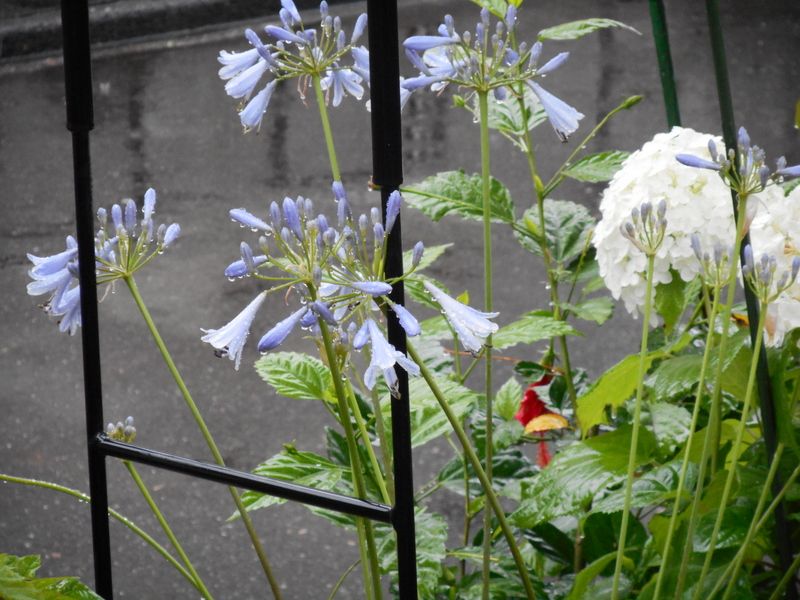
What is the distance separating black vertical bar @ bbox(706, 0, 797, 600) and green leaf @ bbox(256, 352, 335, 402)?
1.47ft

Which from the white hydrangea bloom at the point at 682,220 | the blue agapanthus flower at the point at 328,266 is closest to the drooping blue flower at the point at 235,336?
the blue agapanthus flower at the point at 328,266

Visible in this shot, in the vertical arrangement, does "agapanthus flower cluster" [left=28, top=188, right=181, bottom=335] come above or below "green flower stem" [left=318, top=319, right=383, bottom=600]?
above

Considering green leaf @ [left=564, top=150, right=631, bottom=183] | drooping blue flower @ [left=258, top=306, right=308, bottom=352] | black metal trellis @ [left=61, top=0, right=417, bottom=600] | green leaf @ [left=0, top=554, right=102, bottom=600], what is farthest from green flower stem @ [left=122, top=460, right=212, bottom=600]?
green leaf @ [left=564, top=150, right=631, bottom=183]

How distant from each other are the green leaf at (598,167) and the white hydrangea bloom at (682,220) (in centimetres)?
19

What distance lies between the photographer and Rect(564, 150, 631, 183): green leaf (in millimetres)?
1647

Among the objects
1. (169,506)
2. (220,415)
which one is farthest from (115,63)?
(169,506)

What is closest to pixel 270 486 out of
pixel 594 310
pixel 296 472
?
pixel 296 472

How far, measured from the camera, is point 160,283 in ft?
14.0

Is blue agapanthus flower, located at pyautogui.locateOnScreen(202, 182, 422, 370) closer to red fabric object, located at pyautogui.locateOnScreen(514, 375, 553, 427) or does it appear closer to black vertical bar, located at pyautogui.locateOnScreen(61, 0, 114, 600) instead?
black vertical bar, located at pyautogui.locateOnScreen(61, 0, 114, 600)

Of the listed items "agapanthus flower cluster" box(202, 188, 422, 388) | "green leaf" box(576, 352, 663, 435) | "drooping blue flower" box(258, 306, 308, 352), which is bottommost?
"green leaf" box(576, 352, 663, 435)

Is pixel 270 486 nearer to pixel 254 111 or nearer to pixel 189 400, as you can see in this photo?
pixel 189 400

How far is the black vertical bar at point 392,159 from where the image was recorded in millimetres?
799

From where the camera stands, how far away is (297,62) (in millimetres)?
1142

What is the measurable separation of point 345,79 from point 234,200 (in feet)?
11.6
